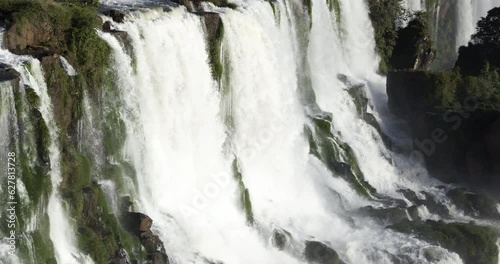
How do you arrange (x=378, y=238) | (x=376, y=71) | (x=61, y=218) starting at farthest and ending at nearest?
(x=376, y=71)
(x=378, y=238)
(x=61, y=218)

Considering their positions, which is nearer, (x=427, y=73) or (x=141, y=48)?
(x=141, y=48)

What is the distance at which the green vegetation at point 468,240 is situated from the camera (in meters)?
21.8

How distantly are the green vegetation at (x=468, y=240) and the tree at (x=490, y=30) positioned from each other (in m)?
14.0

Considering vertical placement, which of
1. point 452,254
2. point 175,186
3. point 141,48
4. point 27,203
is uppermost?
point 141,48

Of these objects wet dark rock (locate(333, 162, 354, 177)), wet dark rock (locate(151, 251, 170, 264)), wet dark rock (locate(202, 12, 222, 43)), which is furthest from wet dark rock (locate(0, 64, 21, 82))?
wet dark rock (locate(333, 162, 354, 177))

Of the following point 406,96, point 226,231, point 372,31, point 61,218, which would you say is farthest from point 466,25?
point 61,218

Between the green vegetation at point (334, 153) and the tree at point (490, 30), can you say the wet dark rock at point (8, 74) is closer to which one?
the green vegetation at point (334, 153)

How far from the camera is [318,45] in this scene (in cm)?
3000

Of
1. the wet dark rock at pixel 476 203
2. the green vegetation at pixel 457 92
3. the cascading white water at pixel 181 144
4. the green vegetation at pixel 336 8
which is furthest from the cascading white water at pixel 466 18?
the cascading white water at pixel 181 144

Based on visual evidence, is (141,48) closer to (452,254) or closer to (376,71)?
(452,254)

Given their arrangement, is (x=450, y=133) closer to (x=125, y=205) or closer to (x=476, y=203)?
(x=476, y=203)

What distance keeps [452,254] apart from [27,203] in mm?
11987

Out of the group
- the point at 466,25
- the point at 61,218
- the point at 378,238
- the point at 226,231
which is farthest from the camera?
the point at 466,25

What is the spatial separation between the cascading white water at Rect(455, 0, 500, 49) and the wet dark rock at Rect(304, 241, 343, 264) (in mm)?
25379
